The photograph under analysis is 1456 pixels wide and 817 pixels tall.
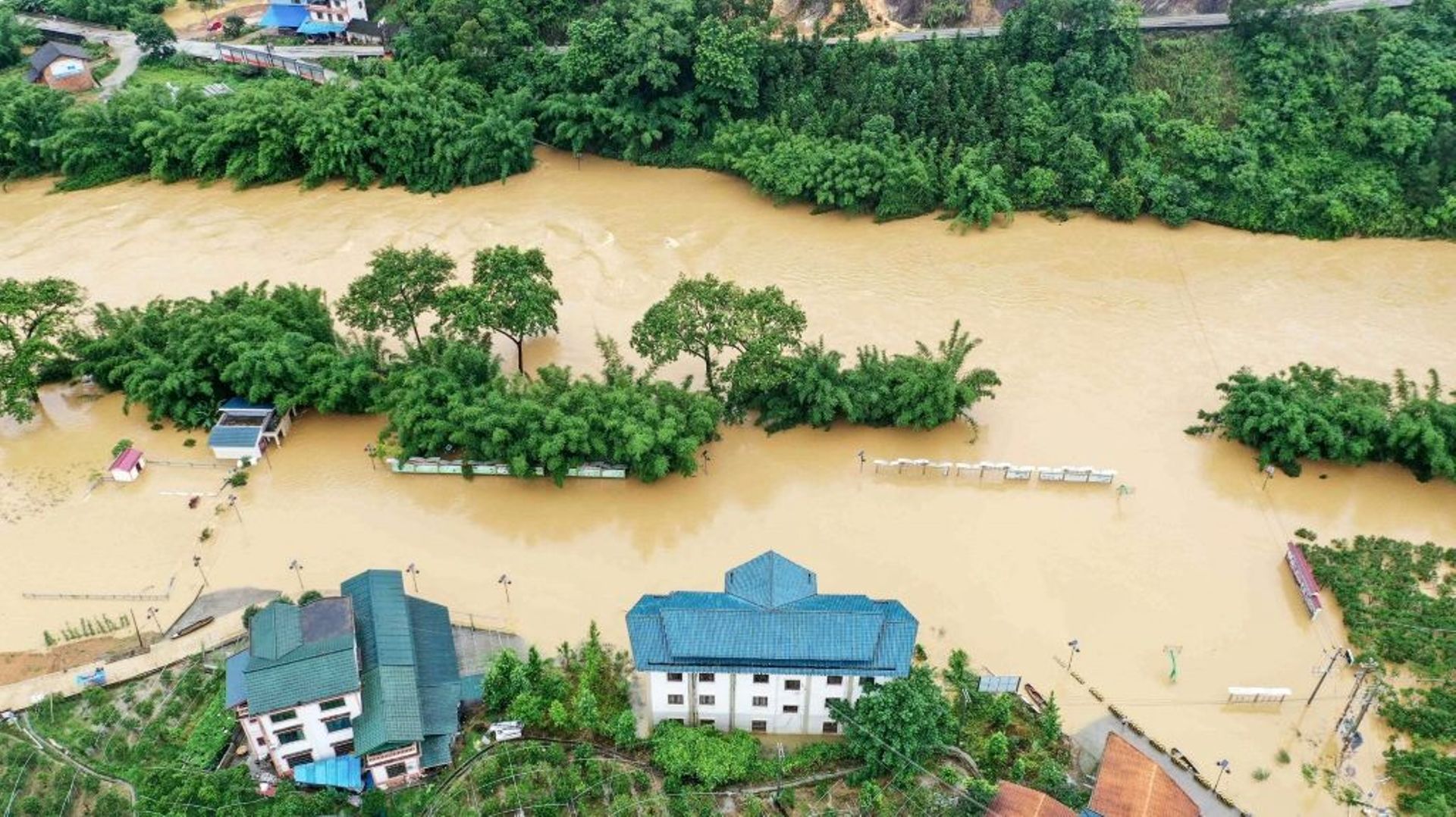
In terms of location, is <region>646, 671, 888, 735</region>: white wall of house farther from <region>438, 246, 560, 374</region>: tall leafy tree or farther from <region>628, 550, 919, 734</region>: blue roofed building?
<region>438, 246, 560, 374</region>: tall leafy tree

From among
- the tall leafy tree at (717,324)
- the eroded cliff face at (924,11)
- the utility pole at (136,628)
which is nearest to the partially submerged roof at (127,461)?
the utility pole at (136,628)

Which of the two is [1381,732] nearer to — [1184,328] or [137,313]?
[1184,328]

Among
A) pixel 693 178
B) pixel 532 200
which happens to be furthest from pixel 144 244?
pixel 693 178

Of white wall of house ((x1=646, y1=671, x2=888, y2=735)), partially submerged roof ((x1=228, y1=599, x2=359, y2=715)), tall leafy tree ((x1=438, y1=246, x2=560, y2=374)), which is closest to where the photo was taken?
partially submerged roof ((x1=228, y1=599, x2=359, y2=715))

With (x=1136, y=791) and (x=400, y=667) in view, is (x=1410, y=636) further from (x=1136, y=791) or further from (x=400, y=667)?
(x=400, y=667)

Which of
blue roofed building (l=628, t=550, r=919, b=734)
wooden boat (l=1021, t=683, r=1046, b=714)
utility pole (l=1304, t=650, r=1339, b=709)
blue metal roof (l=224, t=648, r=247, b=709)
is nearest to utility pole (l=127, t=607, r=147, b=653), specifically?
blue metal roof (l=224, t=648, r=247, b=709)

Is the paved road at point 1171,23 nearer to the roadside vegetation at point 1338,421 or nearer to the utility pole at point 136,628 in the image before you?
the roadside vegetation at point 1338,421
